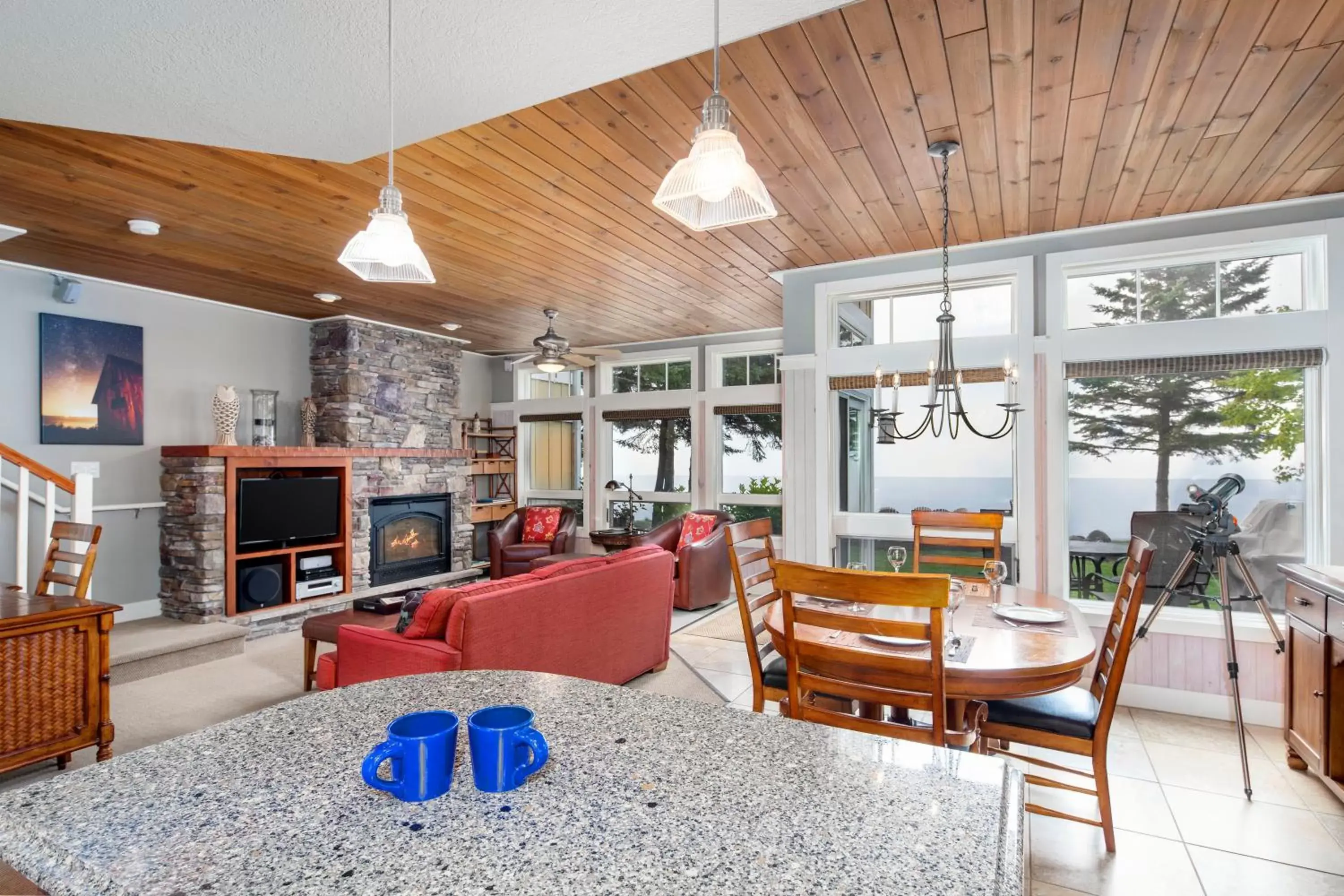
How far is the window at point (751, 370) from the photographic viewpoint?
6707 mm

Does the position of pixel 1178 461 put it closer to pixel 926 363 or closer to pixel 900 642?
pixel 926 363

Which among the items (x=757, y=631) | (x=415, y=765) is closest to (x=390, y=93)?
(x=415, y=765)

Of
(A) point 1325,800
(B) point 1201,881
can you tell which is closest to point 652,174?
(B) point 1201,881

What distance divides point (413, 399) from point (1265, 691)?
658 cm

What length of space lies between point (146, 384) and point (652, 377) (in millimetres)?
4412

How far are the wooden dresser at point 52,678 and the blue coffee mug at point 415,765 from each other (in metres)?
2.76

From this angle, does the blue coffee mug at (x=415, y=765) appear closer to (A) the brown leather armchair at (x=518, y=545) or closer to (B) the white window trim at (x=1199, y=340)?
(B) the white window trim at (x=1199, y=340)

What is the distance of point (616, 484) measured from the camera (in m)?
7.33

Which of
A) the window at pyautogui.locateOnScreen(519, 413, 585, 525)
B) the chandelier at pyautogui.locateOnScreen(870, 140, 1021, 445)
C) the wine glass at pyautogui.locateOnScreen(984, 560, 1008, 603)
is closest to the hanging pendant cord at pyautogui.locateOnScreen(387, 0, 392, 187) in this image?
the chandelier at pyautogui.locateOnScreen(870, 140, 1021, 445)

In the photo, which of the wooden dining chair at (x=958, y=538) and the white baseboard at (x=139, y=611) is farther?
the white baseboard at (x=139, y=611)

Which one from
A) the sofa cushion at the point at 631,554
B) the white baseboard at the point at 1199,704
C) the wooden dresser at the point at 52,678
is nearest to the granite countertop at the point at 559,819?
the wooden dresser at the point at 52,678

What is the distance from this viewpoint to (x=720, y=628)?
→ 5.14m

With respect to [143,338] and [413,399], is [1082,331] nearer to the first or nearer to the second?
[413,399]

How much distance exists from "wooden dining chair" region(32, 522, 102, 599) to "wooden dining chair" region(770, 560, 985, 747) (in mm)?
3049
